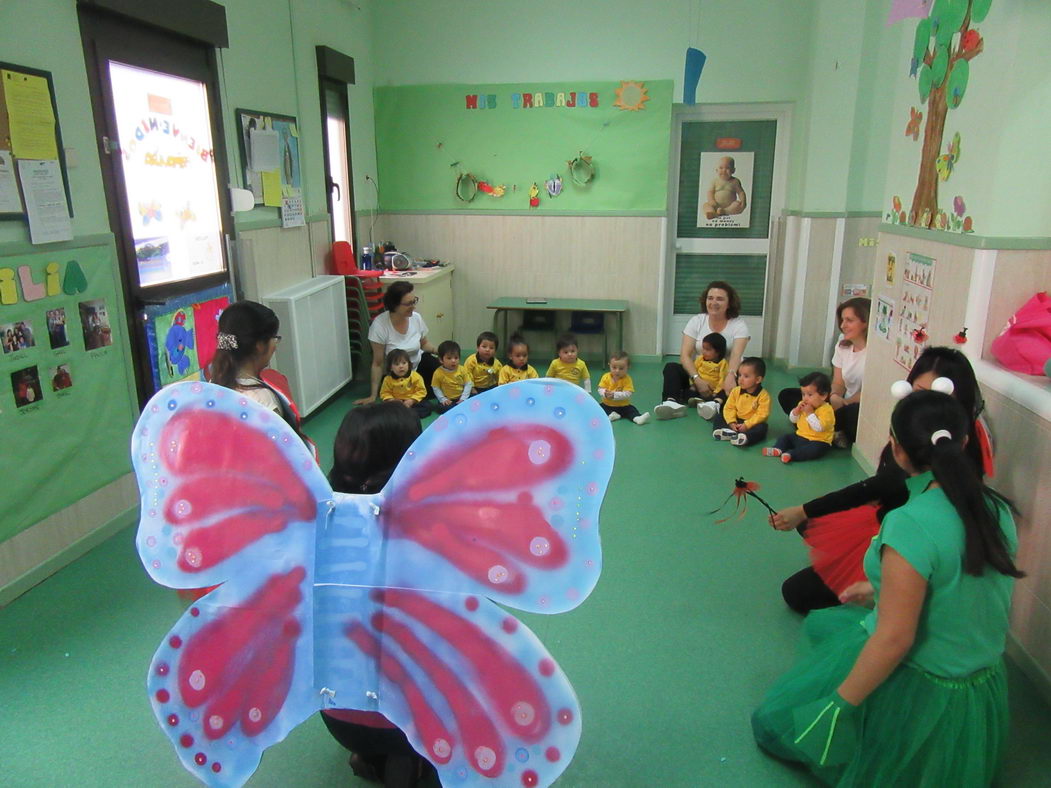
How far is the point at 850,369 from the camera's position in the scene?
164 inches

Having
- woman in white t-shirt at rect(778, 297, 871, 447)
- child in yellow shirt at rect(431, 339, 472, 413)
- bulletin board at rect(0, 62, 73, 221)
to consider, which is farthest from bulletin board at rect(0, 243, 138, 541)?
woman in white t-shirt at rect(778, 297, 871, 447)

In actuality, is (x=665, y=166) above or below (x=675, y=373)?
above

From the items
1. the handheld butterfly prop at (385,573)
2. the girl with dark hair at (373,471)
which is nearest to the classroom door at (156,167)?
the girl with dark hair at (373,471)

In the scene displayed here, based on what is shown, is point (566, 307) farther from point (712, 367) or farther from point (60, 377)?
point (60, 377)

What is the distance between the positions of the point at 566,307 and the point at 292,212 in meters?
2.16

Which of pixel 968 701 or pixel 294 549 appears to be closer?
pixel 294 549

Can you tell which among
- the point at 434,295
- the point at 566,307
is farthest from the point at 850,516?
the point at 434,295

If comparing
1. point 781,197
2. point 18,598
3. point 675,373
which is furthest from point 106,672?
point 781,197

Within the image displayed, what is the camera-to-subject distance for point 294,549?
1.19 meters

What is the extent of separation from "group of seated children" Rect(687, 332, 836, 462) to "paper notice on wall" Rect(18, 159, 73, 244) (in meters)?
3.31

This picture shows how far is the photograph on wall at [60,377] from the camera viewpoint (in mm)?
2680

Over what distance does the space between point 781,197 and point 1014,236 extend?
11.7ft

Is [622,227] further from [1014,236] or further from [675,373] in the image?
[1014,236]

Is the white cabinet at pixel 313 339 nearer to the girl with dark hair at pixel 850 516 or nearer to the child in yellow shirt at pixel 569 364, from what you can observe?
the child in yellow shirt at pixel 569 364
